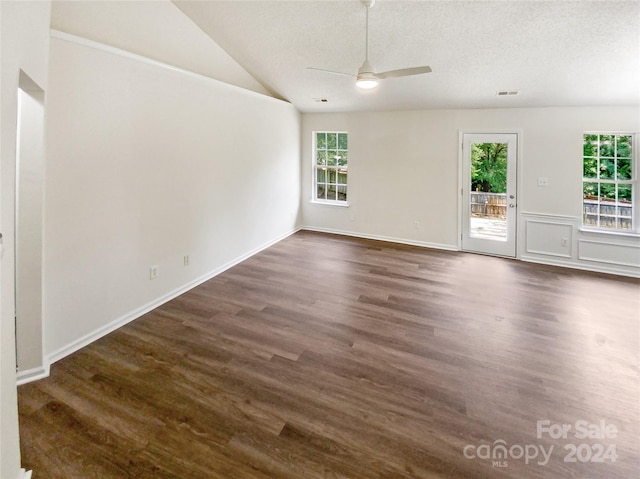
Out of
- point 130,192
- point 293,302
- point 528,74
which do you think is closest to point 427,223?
point 528,74

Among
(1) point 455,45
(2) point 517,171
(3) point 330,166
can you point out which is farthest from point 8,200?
(2) point 517,171

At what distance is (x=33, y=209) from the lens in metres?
2.43

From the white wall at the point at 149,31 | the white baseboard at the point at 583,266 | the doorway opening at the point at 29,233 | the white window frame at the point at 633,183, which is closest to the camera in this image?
the doorway opening at the point at 29,233

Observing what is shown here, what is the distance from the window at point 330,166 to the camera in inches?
265

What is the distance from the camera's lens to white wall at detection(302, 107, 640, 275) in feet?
15.9

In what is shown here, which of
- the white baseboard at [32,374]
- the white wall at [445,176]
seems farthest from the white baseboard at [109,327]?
the white wall at [445,176]

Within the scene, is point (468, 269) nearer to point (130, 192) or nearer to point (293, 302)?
point (293, 302)

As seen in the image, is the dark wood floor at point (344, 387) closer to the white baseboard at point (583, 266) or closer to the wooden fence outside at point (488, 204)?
the white baseboard at point (583, 266)

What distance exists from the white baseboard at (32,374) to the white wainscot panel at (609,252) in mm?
6514

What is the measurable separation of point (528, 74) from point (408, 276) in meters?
2.92

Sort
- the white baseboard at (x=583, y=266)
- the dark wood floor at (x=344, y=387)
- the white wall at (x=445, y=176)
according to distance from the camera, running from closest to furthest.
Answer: the dark wood floor at (x=344, y=387) → the white baseboard at (x=583, y=266) → the white wall at (x=445, y=176)

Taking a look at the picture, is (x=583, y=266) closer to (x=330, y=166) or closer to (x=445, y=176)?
(x=445, y=176)

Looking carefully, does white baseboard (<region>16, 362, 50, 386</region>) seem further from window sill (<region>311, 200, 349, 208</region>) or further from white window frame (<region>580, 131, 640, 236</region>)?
white window frame (<region>580, 131, 640, 236</region>)

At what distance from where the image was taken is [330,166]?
6879 mm
